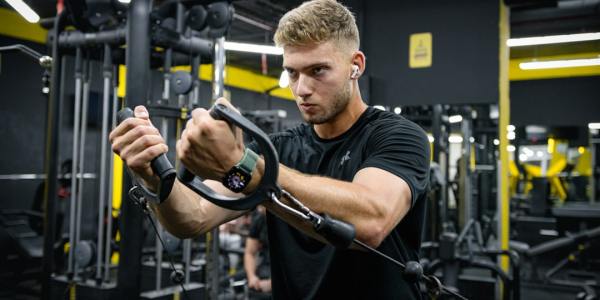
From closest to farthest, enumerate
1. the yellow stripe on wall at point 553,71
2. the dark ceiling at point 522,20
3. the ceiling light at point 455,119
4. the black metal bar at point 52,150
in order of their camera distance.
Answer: the black metal bar at point 52,150 < the ceiling light at point 455,119 < the dark ceiling at point 522,20 < the yellow stripe on wall at point 553,71

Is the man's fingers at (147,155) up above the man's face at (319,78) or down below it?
below

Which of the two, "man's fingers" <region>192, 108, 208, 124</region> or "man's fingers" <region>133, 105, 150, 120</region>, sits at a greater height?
"man's fingers" <region>133, 105, 150, 120</region>

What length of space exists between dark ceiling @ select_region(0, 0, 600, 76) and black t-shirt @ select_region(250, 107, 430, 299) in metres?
3.71

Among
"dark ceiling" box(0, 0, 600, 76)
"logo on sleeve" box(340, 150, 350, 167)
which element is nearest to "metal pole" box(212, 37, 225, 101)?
"dark ceiling" box(0, 0, 600, 76)

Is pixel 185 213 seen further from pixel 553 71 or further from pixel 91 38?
pixel 553 71

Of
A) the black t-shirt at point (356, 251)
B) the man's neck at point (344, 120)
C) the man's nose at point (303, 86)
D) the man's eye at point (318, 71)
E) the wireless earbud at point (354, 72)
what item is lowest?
the black t-shirt at point (356, 251)

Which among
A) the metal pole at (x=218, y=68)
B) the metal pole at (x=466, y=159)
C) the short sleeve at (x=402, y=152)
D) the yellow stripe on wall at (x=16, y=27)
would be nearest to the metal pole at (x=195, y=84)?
the metal pole at (x=218, y=68)

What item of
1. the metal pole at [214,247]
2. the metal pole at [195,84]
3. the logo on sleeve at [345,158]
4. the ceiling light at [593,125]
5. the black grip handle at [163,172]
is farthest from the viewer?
the ceiling light at [593,125]

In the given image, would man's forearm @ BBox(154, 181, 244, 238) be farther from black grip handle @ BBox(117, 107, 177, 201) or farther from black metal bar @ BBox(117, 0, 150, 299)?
black metal bar @ BBox(117, 0, 150, 299)

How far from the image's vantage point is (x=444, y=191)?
519cm

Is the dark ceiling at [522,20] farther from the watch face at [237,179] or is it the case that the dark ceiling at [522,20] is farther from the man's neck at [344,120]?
the watch face at [237,179]

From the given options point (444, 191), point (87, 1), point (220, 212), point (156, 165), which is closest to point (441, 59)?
point (444, 191)

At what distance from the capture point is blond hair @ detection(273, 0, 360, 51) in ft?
4.08

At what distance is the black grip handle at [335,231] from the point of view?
773mm
